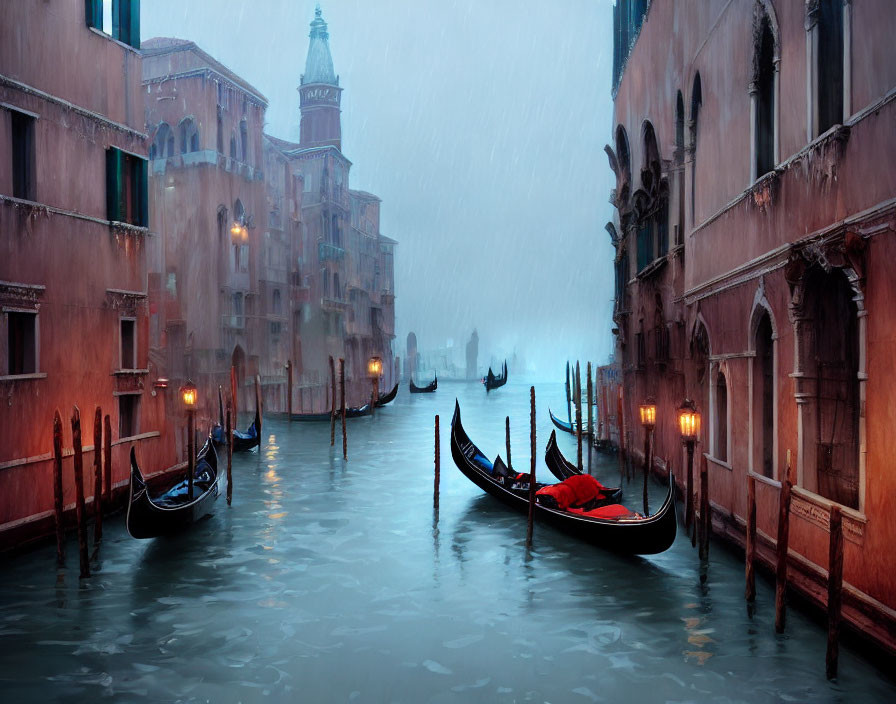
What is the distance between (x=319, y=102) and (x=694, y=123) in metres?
28.5

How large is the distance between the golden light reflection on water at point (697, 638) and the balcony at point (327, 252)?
1004 inches

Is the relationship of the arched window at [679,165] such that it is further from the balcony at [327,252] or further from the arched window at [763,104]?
the balcony at [327,252]

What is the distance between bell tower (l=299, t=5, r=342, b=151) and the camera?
35.2m

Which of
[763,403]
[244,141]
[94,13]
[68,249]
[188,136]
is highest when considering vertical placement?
[244,141]

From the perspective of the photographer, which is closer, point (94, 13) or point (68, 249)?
point (68, 249)

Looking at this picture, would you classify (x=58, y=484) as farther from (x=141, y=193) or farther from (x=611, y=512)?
(x=611, y=512)

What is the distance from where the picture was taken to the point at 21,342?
8.43 meters

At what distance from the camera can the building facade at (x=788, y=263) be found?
4.86m

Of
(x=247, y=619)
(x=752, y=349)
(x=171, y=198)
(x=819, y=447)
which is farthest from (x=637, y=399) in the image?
(x=171, y=198)

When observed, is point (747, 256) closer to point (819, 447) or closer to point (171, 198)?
point (819, 447)

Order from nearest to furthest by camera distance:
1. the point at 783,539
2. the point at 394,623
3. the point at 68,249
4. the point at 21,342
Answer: the point at 783,539 → the point at 394,623 → the point at 21,342 → the point at 68,249

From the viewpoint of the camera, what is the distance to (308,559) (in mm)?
9055

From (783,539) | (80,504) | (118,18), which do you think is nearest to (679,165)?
(783,539)

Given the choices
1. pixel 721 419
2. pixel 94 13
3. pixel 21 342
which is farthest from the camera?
pixel 94 13
